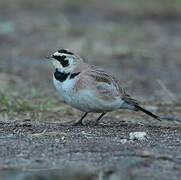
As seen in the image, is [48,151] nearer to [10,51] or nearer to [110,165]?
[110,165]

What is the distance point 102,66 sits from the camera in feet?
40.3

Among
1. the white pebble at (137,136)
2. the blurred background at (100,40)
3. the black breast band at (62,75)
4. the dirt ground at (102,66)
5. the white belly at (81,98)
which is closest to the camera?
the dirt ground at (102,66)

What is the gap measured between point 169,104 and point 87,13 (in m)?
8.59

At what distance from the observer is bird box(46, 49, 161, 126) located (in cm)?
679

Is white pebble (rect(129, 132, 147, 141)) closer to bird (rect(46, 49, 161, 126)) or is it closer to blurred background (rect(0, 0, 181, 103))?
bird (rect(46, 49, 161, 126))

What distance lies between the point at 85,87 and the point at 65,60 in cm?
59

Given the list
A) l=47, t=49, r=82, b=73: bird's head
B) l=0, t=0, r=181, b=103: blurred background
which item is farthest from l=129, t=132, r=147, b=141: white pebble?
l=0, t=0, r=181, b=103: blurred background

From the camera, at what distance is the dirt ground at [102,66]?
525cm

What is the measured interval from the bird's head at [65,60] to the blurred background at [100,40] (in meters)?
2.37

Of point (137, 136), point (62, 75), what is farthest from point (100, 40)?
point (137, 136)

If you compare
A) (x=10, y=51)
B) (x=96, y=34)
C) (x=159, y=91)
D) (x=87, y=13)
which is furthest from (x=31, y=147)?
(x=87, y=13)

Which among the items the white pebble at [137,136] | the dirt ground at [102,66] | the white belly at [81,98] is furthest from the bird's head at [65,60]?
the white pebble at [137,136]

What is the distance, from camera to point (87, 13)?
1766 centimetres

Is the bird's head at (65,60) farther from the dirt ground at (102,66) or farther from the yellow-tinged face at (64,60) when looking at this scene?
the dirt ground at (102,66)
